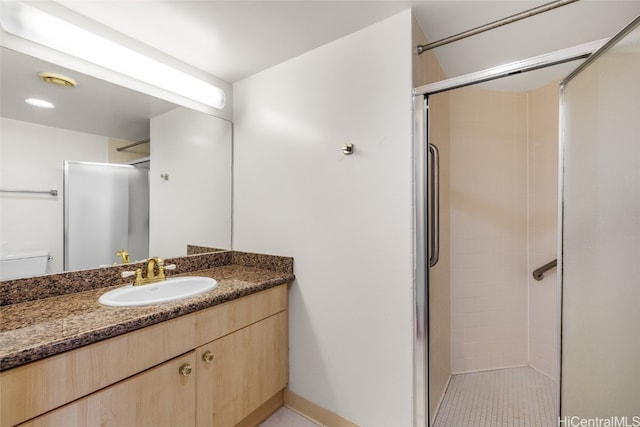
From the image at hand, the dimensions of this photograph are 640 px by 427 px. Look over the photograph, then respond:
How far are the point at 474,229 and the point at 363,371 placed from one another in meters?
1.39

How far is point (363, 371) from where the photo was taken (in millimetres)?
1438

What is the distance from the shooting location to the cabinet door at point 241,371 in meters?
1.23

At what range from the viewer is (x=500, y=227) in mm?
2135

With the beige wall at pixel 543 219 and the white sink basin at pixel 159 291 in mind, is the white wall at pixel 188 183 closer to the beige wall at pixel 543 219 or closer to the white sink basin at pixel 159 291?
the white sink basin at pixel 159 291

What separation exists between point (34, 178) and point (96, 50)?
68cm

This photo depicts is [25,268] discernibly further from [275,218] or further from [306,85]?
[306,85]

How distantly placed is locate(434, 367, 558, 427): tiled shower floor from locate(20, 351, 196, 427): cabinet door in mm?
1378

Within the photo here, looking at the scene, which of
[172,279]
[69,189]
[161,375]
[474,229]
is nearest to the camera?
[161,375]

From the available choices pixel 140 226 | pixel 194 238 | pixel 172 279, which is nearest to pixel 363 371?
pixel 172 279

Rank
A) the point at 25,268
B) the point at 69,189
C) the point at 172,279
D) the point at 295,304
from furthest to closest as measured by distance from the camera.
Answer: the point at 295,304 → the point at 172,279 → the point at 69,189 → the point at 25,268

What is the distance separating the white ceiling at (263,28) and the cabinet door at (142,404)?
122cm

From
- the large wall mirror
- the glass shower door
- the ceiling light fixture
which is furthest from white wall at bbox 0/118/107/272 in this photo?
the glass shower door

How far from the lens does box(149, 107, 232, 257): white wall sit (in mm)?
1707

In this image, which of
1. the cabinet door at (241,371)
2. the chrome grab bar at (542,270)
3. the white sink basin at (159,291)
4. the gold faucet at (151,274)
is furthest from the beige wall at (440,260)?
the gold faucet at (151,274)
